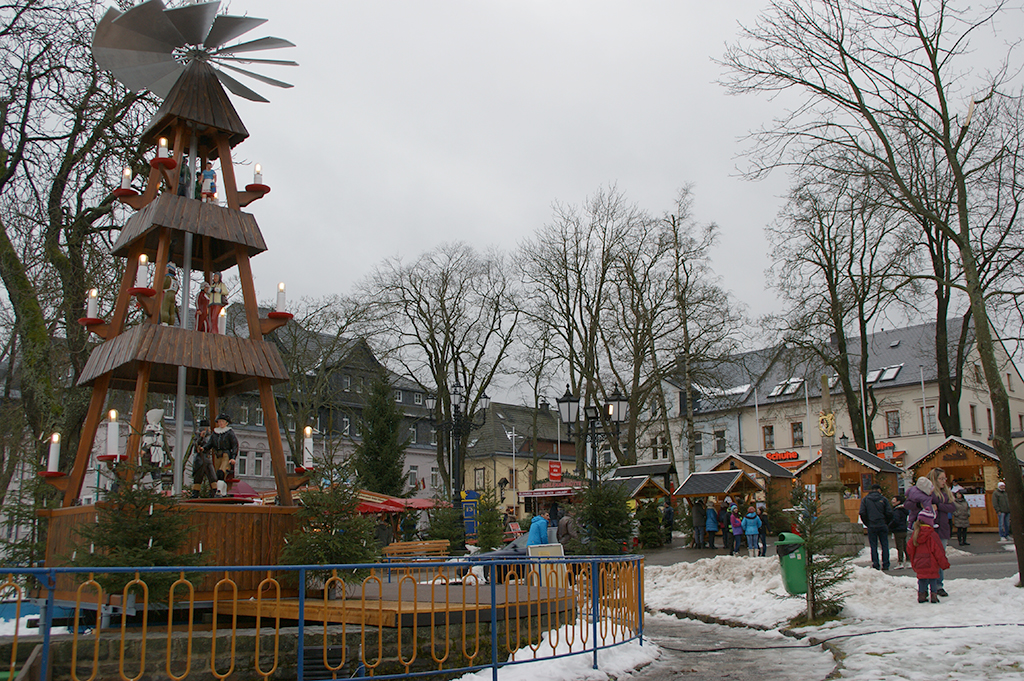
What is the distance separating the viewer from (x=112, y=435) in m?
8.50

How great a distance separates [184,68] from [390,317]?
95.8 ft

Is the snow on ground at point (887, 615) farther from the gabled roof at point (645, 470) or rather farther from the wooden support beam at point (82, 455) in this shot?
the gabled roof at point (645, 470)

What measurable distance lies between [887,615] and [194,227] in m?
10.7

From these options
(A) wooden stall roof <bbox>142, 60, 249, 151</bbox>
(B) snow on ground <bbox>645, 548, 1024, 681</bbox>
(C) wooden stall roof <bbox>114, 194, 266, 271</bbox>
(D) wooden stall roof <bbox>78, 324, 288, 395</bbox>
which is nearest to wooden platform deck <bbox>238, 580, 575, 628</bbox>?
(D) wooden stall roof <bbox>78, 324, 288, 395</bbox>

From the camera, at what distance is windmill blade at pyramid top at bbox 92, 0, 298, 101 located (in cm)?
1037

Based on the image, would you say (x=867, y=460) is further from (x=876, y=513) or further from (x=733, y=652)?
(x=733, y=652)

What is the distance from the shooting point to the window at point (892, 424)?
54312 millimetres

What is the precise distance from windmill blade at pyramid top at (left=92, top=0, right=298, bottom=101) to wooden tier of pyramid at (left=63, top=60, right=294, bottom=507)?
0.24 m

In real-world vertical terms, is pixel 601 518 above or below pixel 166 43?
below

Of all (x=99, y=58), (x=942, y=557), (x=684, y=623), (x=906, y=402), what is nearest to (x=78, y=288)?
(x=99, y=58)

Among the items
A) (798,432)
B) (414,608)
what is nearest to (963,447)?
(798,432)

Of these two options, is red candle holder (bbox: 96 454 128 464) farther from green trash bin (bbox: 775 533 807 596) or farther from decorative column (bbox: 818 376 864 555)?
decorative column (bbox: 818 376 864 555)

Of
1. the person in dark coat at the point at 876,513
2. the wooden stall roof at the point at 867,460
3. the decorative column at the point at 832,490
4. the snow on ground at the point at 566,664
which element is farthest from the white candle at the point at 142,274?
the wooden stall roof at the point at 867,460

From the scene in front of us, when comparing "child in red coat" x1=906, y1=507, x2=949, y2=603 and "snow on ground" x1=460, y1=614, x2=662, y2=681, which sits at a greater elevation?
"child in red coat" x1=906, y1=507, x2=949, y2=603
